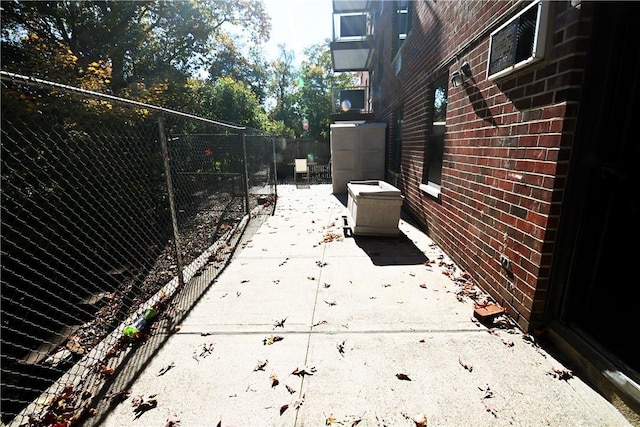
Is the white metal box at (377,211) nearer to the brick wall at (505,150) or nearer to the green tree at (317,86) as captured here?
the brick wall at (505,150)

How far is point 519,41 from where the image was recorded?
2.52 m

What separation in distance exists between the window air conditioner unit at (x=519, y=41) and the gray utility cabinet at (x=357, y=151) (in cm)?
672

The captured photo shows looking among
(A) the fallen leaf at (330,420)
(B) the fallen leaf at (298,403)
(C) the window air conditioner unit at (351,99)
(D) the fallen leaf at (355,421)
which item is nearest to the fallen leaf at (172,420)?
(B) the fallen leaf at (298,403)

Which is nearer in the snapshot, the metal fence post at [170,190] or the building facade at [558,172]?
the building facade at [558,172]

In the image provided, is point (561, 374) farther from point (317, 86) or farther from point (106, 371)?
point (317, 86)

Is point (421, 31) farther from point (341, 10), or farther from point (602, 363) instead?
point (341, 10)

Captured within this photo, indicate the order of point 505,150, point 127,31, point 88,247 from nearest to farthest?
point 505,150, point 88,247, point 127,31

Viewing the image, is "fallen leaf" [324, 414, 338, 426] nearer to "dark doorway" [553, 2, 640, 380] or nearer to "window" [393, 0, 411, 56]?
"dark doorway" [553, 2, 640, 380]

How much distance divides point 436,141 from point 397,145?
3.48 m

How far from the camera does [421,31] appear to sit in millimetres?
5734

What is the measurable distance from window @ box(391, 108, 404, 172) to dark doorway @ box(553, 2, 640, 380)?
5.97m

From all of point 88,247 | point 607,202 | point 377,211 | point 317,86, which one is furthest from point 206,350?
point 317,86

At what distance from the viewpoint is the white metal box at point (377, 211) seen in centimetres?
486

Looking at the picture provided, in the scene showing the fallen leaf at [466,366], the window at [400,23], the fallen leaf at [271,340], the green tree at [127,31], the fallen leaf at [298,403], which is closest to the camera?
the fallen leaf at [298,403]
